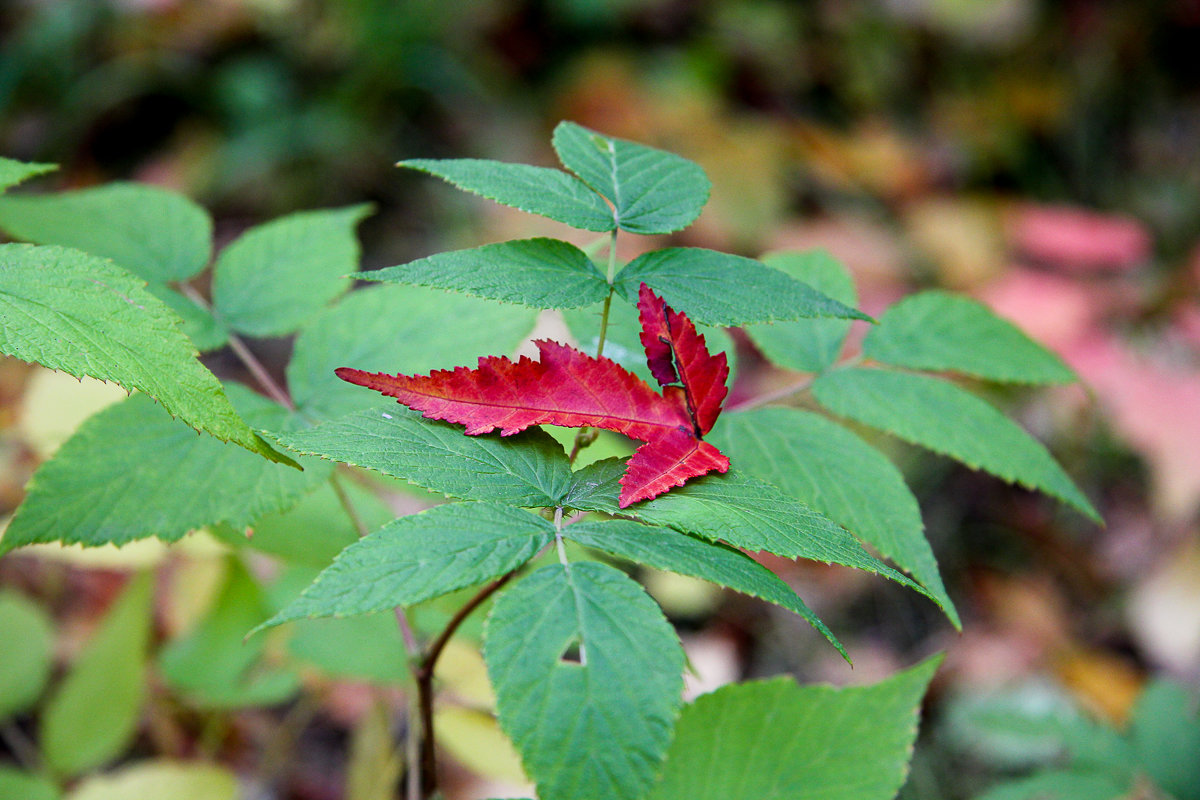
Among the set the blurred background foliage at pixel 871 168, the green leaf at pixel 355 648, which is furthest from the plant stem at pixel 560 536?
the blurred background foliage at pixel 871 168

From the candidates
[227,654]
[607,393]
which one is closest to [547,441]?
[607,393]

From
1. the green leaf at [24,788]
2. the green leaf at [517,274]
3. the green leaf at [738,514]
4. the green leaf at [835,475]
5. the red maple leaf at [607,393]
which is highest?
the green leaf at [517,274]

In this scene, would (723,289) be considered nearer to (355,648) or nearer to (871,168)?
(355,648)

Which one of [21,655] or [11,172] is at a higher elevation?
[11,172]

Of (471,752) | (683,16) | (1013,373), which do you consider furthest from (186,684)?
(683,16)

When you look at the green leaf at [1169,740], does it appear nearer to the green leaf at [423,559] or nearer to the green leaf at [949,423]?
the green leaf at [949,423]

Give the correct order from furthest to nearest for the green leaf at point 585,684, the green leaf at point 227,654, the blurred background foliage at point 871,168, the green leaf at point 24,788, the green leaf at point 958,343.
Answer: the blurred background foliage at point 871,168
the green leaf at point 227,654
the green leaf at point 24,788
the green leaf at point 958,343
the green leaf at point 585,684

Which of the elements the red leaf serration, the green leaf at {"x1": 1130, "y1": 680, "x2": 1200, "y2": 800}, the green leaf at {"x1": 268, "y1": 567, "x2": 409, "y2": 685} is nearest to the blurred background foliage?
the green leaf at {"x1": 1130, "y1": 680, "x2": 1200, "y2": 800}
